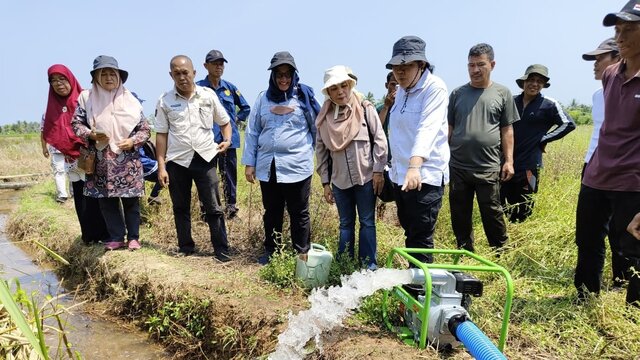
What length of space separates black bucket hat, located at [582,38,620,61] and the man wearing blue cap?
3.50m

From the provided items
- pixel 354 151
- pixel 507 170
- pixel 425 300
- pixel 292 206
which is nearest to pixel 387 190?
pixel 354 151

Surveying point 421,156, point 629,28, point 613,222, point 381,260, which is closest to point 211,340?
point 381,260

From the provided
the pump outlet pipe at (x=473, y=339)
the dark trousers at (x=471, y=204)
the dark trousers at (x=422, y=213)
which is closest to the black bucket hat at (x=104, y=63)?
the dark trousers at (x=422, y=213)

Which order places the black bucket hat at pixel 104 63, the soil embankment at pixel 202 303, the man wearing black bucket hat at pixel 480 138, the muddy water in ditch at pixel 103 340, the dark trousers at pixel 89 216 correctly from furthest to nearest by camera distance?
1. the dark trousers at pixel 89 216
2. the black bucket hat at pixel 104 63
3. the man wearing black bucket hat at pixel 480 138
4. the muddy water in ditch at pixel 103 340
5. the soil embankment at pixel 202 303

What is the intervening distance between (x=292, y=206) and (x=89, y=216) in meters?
2.24

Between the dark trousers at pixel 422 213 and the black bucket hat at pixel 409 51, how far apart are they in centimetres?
80

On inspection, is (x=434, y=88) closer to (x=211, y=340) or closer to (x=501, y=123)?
(x=501, y=123)

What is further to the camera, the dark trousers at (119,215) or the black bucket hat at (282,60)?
the dark trousers at (119,215)

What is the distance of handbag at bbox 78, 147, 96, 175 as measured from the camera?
4023 mm

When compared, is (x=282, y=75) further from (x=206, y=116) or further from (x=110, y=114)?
(x=110, y=114)

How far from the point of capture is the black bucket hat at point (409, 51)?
2.88m

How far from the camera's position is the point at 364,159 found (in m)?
3.46

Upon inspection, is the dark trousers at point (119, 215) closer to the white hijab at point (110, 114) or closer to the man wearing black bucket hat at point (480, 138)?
the white hijab at point (110, 114)

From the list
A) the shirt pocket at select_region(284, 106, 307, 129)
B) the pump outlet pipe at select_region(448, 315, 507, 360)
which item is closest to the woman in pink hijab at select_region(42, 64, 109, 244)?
the shirt pocket at select_region(284, 106, 307, 129)
